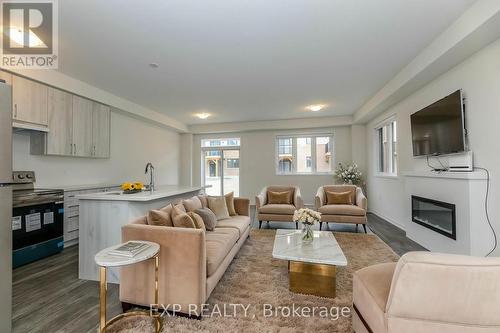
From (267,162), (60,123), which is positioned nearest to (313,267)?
(60,123)

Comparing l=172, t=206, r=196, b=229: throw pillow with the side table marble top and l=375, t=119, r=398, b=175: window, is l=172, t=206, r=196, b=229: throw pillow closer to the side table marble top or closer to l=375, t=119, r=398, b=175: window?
the side table marble top

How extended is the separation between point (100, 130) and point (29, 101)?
1256 mm

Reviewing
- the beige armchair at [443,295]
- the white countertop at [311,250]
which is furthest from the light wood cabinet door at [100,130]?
the beige armchair at [443,295]

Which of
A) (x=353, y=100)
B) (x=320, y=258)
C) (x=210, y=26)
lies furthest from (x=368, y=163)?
(x=210, y=26)

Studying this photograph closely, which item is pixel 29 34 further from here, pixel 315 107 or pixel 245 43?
pixel 315 107

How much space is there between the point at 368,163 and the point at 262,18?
17.2 ft

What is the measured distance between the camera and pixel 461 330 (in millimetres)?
1069

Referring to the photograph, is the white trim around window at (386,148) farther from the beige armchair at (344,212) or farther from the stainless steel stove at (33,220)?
the stainless steel stove at (33,220)

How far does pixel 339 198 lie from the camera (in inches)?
183

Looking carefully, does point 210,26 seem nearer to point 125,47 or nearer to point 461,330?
point 125,47

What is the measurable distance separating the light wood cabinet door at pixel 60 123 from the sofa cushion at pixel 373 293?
174 inches

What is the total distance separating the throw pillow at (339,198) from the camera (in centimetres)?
462

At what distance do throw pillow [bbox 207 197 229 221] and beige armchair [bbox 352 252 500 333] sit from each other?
8.33 ft

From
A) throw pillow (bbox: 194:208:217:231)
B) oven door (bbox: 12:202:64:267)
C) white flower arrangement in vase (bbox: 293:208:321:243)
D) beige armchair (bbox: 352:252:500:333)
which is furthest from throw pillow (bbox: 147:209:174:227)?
oven door (bbox: 12:202:64:267)
